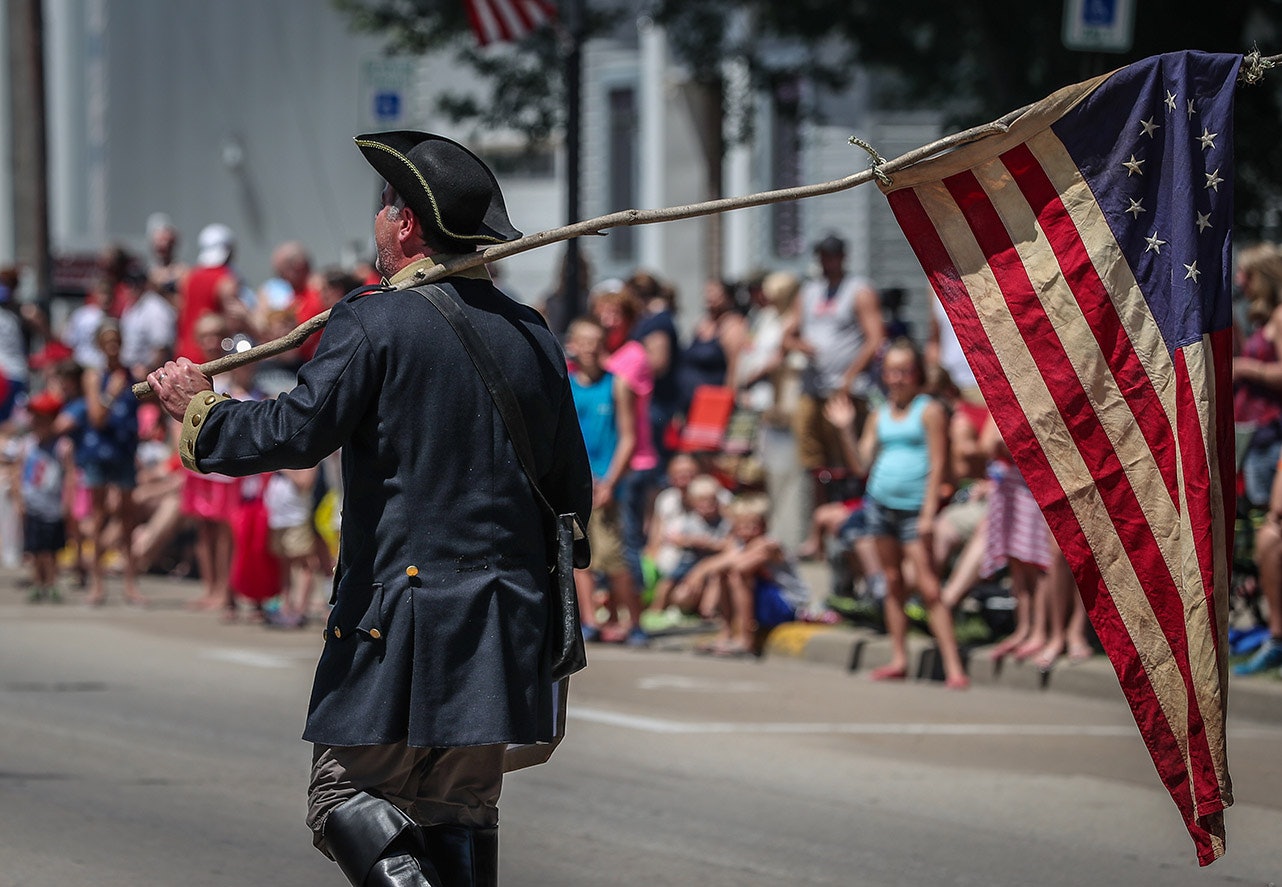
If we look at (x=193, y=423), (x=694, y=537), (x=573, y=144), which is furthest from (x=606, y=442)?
(x=193, y=423)

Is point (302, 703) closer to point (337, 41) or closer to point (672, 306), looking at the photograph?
point (672, 306)

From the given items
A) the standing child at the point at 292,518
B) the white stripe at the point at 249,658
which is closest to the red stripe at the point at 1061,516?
the white stripe at the point at 249,658

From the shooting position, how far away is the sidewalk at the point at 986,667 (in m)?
10.1

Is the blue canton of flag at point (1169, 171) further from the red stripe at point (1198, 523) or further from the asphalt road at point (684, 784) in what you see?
the asphalt road at point (684, 784)

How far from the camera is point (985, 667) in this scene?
11.4m

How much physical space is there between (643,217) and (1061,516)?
1.28 metres

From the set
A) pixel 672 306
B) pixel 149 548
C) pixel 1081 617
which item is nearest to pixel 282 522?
pixel 149 548

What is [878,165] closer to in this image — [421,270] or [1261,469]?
[421,270]

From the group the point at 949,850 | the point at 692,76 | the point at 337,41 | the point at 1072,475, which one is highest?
the point at 337,41

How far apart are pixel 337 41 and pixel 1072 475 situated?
27.5 meters

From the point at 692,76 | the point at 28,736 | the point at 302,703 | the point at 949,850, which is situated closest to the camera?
the point at 949,850

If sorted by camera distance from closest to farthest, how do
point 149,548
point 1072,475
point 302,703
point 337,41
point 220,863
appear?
1. point 1072,475
2. point 220,863
3. point 302,703
4. point 149,548
5. point 337,41

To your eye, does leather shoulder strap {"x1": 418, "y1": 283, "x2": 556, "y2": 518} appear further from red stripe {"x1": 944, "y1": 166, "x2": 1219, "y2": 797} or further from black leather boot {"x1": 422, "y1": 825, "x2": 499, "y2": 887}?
red stripe {"x1": 944, "y1": 166, "x2": 1219, "y2": 797}

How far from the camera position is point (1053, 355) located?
5109mm
